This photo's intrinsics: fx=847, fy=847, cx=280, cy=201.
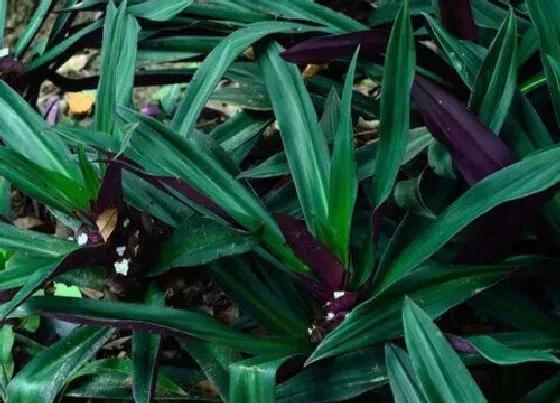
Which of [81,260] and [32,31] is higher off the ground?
[32,31]

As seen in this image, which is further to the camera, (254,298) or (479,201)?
(254,298)

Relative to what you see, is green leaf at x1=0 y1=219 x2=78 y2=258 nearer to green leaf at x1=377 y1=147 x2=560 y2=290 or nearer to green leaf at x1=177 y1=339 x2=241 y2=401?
green leaf at x1=177 y1=339 x2=241 y2=401

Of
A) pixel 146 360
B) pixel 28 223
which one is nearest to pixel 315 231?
pixel 146 360

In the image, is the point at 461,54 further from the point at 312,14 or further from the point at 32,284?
the point at 32,284

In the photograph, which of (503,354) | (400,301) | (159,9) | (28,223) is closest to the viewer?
(503,354)

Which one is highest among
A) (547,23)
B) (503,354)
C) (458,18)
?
(458,18)

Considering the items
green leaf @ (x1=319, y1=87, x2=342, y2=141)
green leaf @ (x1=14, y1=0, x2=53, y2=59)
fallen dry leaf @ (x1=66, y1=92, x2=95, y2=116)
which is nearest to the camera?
green leaf @ (x1=319, y1=87, x2=342, y2=141)

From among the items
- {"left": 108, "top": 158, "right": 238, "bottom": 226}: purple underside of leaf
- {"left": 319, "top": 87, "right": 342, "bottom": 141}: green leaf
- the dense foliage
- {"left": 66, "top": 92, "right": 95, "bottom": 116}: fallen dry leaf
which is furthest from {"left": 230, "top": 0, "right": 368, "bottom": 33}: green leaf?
{"left": 66, "top": 92, "right": 95, "bottom": 116}: fallen dry leaf
